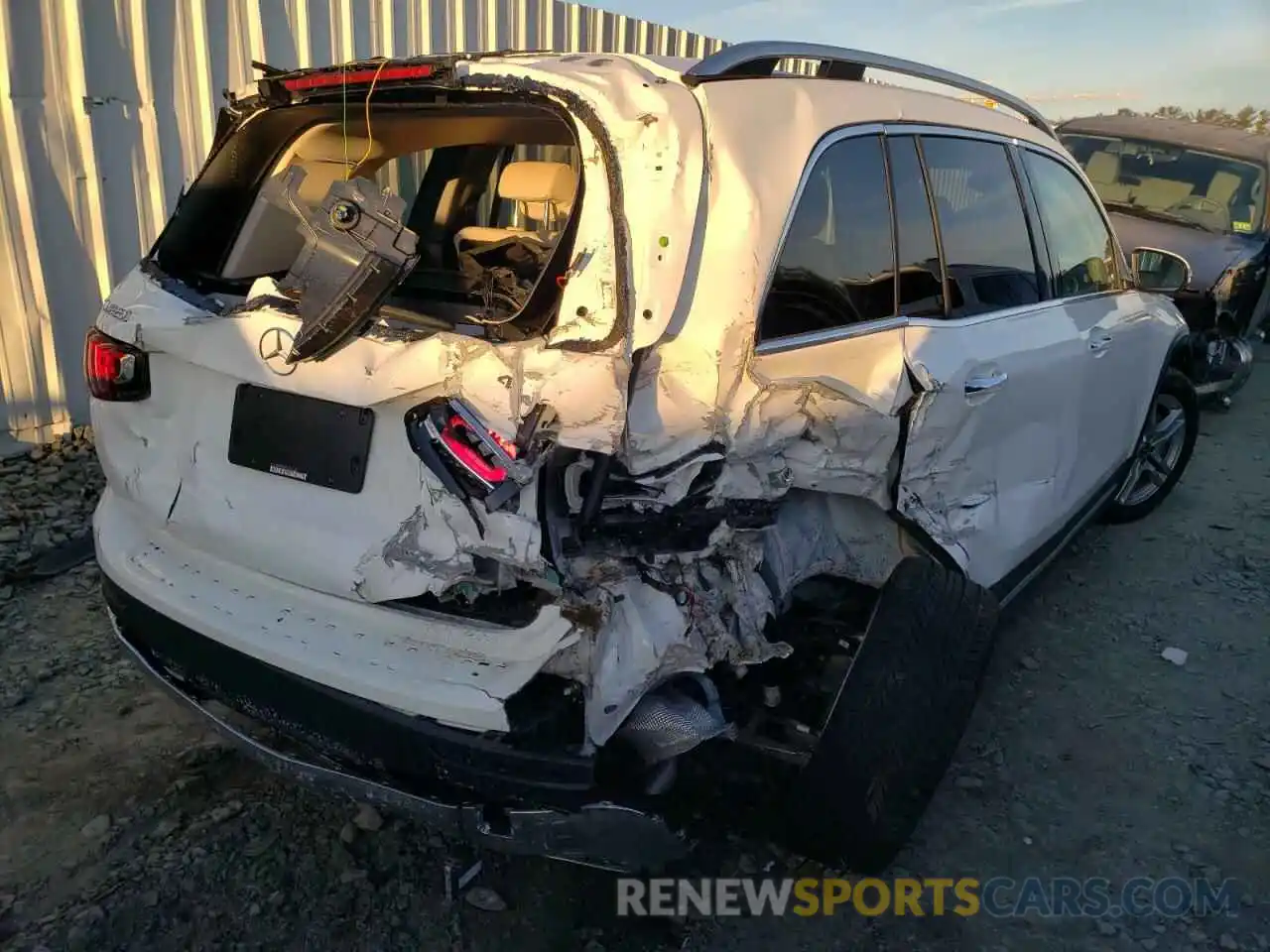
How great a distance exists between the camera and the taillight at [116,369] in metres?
2.28

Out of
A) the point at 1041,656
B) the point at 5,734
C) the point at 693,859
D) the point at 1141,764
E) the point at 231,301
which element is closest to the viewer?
the point at 231,301

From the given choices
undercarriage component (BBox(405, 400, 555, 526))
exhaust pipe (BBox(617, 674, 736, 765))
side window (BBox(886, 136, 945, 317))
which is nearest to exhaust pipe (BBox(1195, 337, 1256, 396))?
side window (BBox(886, 136, 945, 317))

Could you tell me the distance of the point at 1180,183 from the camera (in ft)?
25.9

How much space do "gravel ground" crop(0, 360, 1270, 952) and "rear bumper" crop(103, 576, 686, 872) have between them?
46 centimetres

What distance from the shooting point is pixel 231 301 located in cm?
238

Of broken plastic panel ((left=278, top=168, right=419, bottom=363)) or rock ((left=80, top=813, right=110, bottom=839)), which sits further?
rock ((left=80, top=813, right=110, bottom=839))

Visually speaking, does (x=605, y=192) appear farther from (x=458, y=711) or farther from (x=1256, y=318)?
(x=1256, y=318)

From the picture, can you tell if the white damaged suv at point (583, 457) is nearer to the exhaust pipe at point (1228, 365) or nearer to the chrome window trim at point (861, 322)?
the chrome window trim at point (861, 322)

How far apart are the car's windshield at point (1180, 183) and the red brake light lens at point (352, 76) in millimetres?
7020

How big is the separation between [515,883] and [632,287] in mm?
1535

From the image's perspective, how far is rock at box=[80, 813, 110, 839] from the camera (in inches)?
97.0

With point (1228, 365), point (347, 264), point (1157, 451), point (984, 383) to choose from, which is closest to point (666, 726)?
point (347, 264)

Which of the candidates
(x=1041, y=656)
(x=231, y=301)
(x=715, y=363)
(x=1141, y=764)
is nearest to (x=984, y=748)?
(x=1141, y=764)

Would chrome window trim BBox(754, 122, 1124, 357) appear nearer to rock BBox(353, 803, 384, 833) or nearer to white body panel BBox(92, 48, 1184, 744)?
white body panel BBox(92, 48, 1184, 744)
